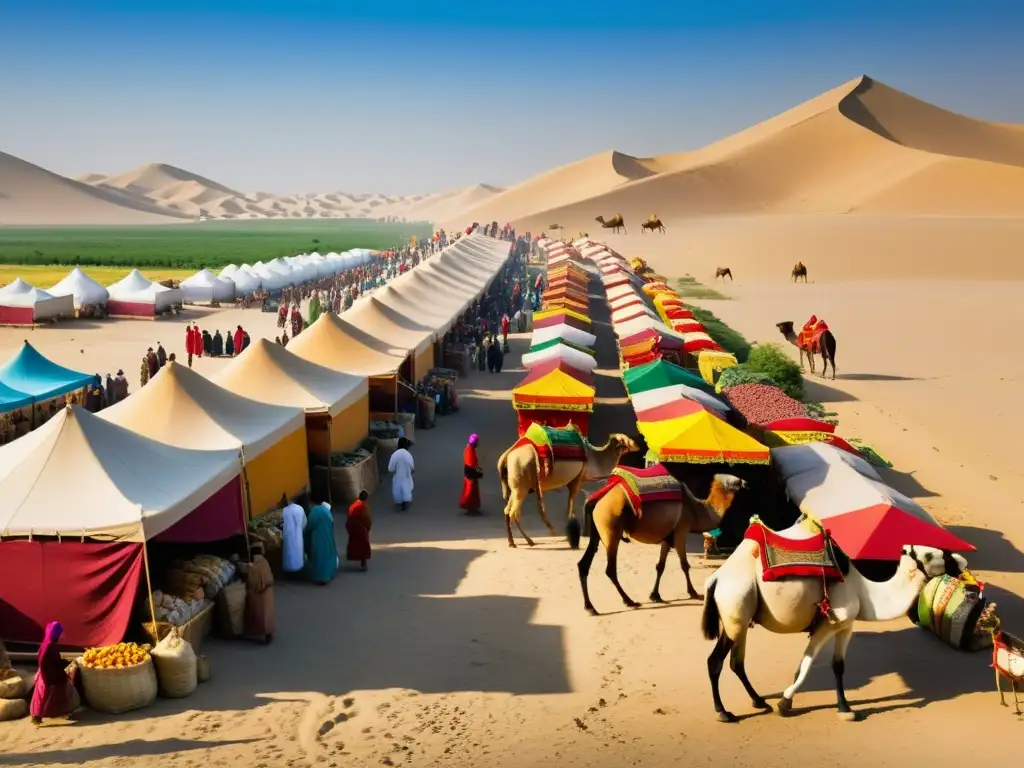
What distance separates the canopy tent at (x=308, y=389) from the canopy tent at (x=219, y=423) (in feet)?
2.97

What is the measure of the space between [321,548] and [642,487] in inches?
129

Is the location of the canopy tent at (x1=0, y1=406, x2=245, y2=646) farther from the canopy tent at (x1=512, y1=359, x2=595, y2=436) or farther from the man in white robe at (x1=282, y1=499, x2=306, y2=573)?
the canopy tent at (x1=512, y1=359, x2=595, y2=436)

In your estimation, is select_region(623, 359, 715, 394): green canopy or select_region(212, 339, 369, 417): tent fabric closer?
select_region(212, 339, 369, 417): tent fabric

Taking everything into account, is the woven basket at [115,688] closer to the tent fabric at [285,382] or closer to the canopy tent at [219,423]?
the canopy tent at [219,423]

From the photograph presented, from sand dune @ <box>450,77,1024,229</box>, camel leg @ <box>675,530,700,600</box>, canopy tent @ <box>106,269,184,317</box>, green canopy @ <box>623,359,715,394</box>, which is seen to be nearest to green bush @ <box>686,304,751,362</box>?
green canopy @ <box>623,359,715,394</box>

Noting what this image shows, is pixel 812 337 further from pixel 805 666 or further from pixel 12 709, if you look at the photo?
pixel 12 709

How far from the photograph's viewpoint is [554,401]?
14930 millimetres

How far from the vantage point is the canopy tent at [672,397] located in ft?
43.9

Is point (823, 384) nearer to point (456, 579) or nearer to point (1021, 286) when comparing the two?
point (456, 579)

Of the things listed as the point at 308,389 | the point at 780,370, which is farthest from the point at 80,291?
the point at 780,370

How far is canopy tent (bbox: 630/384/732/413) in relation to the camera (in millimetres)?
13367

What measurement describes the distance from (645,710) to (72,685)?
4.14 m

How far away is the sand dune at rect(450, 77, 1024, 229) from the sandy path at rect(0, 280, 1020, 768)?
83.2 m

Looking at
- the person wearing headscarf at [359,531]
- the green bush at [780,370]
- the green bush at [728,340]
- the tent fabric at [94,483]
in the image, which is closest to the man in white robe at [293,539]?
the person wearing headscarf at [359,531]
